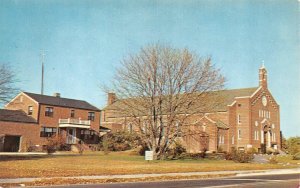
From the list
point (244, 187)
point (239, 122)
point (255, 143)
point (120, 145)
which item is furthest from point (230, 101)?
point (244, 187)

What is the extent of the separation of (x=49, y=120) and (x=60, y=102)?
3.87 metres

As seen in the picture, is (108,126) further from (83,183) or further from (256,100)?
(83,183)

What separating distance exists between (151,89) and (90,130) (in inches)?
1010

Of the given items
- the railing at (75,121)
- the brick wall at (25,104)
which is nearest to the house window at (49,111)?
→ the brick wall at (25,104)

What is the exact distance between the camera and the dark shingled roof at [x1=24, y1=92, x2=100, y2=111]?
53509 mm

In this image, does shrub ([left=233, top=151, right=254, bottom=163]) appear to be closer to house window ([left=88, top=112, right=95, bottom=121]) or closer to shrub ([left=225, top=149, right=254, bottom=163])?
shrub ([left=225, top=149, right=254, bottom=163])

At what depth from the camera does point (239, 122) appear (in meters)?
60.7

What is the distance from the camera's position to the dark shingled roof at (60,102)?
53509 millimetres

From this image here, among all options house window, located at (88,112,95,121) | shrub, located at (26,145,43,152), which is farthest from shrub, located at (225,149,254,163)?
house window, located at (88,112,95,121)

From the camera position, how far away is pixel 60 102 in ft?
183

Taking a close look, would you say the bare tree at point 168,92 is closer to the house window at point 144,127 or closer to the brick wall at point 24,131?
the house window at point 144,127

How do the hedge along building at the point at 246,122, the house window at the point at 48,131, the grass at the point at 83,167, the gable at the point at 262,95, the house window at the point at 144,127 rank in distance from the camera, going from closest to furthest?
the grass at the point at 83,167 → the house window at the point at 144,127 → the house window at the point at 48,131 → the hedge along building at the point at 246,122 → the gable at the point at 262,95

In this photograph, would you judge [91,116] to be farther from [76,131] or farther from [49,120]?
[49,120]

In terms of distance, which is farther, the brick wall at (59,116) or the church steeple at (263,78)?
the church steeple at (263,78)
